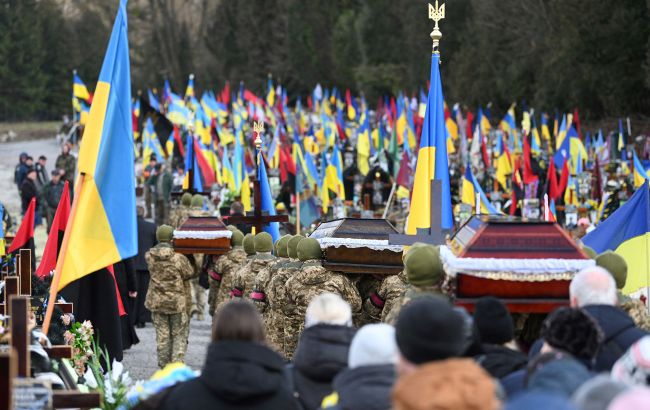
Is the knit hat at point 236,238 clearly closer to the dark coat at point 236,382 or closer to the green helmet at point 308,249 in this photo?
the green helmet at point 308,249

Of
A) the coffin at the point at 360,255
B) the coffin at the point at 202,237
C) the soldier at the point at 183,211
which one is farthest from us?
the soldier at the point at 183,211

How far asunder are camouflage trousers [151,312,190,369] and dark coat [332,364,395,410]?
9.13 meters

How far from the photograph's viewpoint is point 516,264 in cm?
688

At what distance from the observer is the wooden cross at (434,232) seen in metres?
8.84

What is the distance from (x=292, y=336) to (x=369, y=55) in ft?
205

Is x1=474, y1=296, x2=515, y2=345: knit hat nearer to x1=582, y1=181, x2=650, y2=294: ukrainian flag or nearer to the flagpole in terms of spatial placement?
the flagpole

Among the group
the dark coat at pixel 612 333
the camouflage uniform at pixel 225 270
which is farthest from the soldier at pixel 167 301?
the dark coat at pixel 612 333

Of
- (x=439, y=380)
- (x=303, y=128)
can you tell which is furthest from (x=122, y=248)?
(x=303, y=128)

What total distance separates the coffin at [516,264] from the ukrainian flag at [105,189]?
1854mm

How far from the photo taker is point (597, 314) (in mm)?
5984

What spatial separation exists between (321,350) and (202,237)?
9093 millimetres

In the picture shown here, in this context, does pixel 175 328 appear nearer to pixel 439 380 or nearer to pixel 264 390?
pixel 264 390

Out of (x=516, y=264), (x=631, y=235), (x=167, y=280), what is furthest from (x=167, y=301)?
(x=516, y=264)

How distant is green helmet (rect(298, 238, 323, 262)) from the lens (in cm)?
1059
